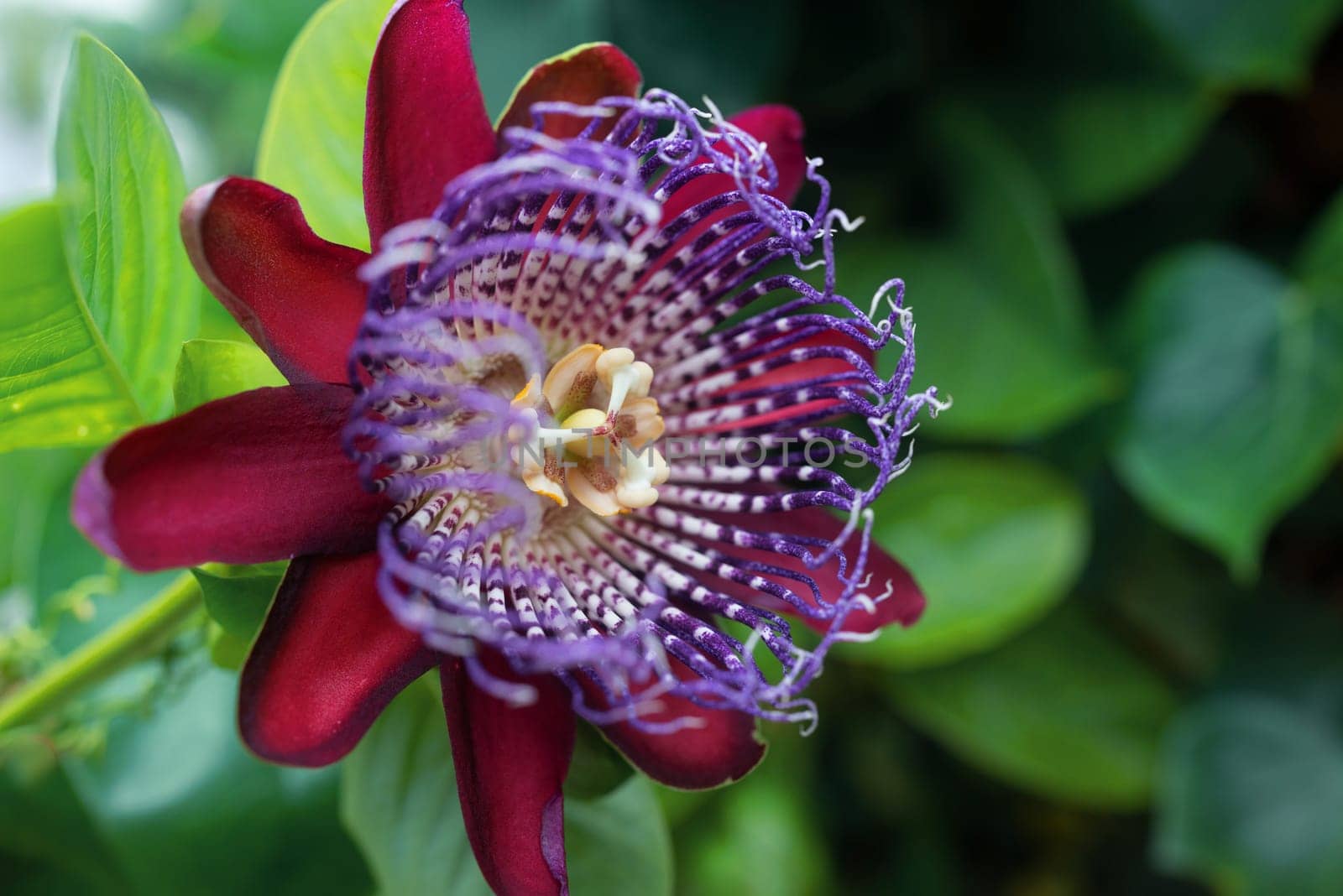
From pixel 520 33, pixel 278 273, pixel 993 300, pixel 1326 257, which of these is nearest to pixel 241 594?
pixel 278 273

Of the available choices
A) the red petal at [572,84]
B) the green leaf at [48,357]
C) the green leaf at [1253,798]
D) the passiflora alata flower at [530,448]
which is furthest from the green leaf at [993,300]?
the green leaf at [48,357]

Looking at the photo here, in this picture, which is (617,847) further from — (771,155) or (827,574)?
(771,155)

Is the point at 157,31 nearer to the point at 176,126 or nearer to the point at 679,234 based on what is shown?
the point at 176,126

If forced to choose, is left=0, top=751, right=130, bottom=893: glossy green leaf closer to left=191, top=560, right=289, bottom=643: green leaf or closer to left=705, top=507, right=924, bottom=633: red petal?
left=191, top=560, right=289, bottom=643: green leaf

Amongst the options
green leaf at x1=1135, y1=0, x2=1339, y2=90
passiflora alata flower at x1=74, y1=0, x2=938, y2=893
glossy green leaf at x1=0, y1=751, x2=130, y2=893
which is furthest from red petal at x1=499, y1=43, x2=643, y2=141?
green leaf at x1=1135, y1=0, x2=1339, y2=90

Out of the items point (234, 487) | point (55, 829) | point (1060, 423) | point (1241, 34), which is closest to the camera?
point (234, 487)

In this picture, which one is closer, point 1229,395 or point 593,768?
point 593,768
